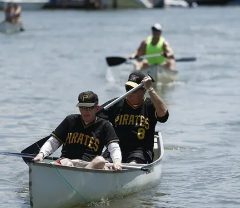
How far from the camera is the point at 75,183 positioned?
9.68 metres

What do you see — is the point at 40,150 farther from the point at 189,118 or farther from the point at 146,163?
the point at 189,118

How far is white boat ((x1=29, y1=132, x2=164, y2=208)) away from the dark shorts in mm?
270

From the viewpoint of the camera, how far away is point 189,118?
17344 millimetres

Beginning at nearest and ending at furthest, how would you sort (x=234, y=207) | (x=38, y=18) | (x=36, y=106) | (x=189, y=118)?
1. (x=234, y=207)
2. (x=189, y=118)
3. (x=36, y=106)
4. (x=38, y=18)

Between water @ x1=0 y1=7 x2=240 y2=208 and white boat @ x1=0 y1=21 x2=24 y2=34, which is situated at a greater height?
water @ x1=0 y1=7 x2=240 y2=208

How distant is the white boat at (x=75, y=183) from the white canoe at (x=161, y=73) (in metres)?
10.7

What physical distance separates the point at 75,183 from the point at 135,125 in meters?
1.57

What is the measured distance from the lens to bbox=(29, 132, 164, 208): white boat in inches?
372

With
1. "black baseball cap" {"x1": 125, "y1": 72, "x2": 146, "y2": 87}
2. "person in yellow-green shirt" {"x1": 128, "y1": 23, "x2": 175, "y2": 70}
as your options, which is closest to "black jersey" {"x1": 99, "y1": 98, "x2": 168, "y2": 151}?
"black baseball cap" {"x1": 125, "y1": 72, "x2": 146, "y2": 87}

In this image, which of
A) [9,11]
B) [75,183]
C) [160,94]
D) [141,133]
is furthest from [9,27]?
[75,183]

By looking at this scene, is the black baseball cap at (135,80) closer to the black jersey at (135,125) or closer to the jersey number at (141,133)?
the black jersey at (135,125)

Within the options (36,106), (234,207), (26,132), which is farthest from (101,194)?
(36,106)

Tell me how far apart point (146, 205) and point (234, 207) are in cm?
107

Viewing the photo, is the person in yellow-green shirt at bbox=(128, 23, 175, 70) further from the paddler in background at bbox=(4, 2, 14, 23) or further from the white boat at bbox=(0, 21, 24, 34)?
the white boat at bbox=(0, 21, 24, 34)
